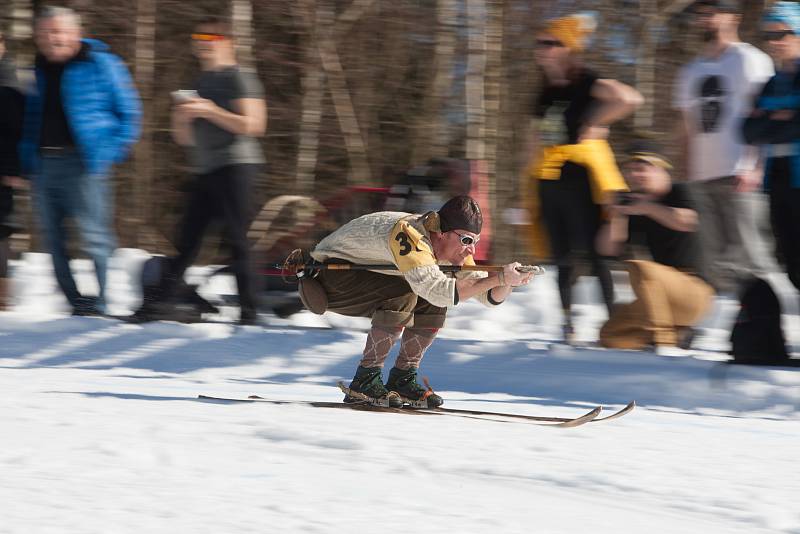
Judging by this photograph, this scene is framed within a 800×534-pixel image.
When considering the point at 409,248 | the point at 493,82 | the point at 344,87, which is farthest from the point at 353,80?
the point at 409,248

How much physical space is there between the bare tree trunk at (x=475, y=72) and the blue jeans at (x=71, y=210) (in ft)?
8.86

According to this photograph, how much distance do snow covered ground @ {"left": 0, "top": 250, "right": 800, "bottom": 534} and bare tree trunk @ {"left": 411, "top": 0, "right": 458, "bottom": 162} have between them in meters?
2.34

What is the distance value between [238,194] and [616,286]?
2160mm

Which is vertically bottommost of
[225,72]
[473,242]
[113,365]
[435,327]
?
[113,365]

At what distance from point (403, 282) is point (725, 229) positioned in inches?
Answer: 80.7

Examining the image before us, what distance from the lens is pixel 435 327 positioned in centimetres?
540

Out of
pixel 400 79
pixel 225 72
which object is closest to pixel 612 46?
pixel 400 79

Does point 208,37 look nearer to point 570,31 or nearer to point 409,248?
point 570,31

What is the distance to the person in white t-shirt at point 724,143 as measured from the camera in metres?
6.51

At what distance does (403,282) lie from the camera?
537 centimetres

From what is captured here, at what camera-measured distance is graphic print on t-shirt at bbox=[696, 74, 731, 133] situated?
661cm

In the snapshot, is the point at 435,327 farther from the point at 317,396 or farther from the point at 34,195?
the point at 34,195

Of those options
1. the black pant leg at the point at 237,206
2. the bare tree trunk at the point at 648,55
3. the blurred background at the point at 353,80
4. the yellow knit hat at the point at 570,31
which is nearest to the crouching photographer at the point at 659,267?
the yellow knit hat at the point at 570,31

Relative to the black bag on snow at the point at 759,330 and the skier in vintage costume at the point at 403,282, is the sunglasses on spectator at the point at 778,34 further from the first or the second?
the skier in vintage costume at the point at 403,282
